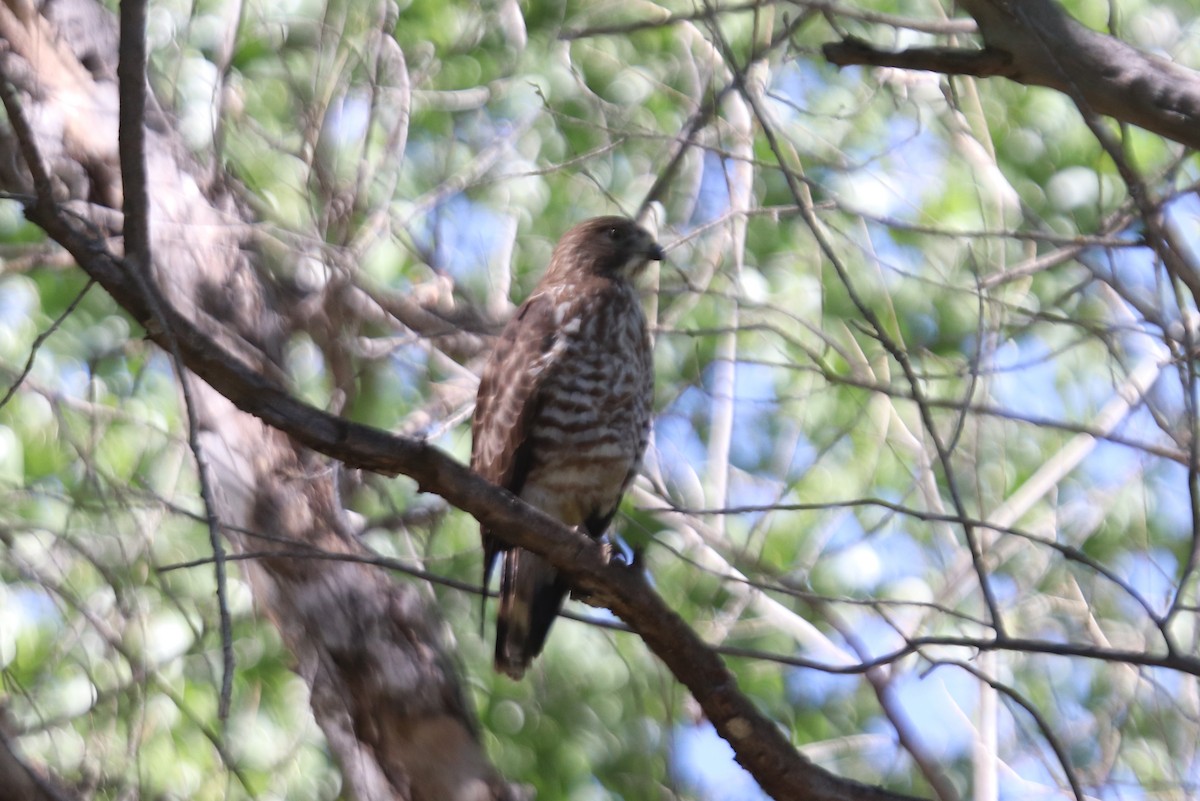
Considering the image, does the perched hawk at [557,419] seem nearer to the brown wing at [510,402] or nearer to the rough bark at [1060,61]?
the brown wing at [510,402]

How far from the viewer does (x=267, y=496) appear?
4684mm

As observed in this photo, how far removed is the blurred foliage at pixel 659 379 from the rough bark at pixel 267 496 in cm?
28

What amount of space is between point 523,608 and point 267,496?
3.22 ft

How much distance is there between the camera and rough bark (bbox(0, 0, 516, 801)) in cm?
455

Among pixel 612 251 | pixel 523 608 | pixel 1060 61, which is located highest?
pixel 612 251

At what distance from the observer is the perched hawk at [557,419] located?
4.35 meters

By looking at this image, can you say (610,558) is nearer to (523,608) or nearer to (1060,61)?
(523,608)

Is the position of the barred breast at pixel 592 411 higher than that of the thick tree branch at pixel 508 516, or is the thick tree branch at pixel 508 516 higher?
the barred breast at pixel 592 411

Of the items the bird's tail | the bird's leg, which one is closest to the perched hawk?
the bird's tail

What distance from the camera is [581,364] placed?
14.5ft

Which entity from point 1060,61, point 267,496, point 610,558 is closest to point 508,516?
point 610,558

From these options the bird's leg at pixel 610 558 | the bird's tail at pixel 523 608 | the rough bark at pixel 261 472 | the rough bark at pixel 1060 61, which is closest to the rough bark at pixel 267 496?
the rough bark at pixel 261 472

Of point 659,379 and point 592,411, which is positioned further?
point 659,379

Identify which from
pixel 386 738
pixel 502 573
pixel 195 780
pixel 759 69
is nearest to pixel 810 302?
pixel 759 69
